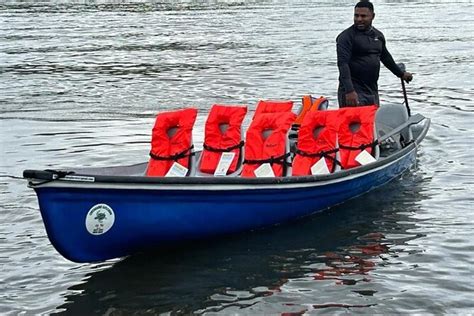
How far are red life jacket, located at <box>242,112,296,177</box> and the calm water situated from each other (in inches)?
31.2

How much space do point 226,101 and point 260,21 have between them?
2718 cm

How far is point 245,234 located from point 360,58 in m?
3.55

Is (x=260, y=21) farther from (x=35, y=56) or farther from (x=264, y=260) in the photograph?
(x=264, y=260)

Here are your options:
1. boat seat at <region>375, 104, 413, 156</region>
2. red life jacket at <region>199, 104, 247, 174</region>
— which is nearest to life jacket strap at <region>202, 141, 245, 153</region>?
red life jacket at <region>199, 104, 247, 174</region>

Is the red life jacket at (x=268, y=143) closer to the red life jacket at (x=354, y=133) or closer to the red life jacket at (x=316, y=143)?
the red life jacket at (x=316, y=143)

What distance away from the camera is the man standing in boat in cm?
1129

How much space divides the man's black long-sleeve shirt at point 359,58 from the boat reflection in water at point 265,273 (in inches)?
81.9

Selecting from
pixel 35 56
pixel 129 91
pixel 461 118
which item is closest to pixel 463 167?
pixel 461 118

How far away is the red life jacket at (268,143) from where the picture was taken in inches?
383

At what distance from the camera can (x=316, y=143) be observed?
10141 millimetres

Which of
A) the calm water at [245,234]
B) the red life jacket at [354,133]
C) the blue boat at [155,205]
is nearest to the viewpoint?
the blue boat at [155,205]

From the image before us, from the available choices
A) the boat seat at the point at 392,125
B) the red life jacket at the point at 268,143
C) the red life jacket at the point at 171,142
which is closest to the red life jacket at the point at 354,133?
the red life jacket at the point at 268,143

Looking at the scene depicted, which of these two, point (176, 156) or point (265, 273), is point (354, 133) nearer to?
point (176, 156)

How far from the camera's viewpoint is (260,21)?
46719 millimetres
